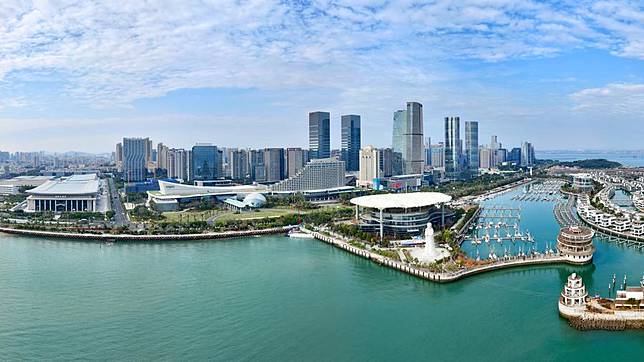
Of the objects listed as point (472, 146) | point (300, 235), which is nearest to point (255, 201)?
point (300, 235)

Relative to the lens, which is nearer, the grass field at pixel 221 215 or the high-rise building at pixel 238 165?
the grass field at pixel 221 215

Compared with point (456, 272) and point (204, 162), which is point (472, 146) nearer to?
point (204, 162)

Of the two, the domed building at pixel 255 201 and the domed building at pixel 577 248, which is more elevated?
the domed building at pixel 255 201

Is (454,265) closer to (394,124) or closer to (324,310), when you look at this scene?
(324,310)

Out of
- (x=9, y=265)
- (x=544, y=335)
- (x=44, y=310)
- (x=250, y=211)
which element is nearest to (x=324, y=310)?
(x=544, y=335)

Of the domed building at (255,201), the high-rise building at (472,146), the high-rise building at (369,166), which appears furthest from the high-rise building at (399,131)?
the domed building at (255,201)

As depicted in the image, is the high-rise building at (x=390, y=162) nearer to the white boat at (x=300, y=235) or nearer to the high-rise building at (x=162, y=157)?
the high-rise building at (x=162, y=157)

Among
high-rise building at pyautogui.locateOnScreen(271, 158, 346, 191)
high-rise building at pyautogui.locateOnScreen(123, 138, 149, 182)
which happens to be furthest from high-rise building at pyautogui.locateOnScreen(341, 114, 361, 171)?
high-rise building at pyautogui.locateOnScreen(123, 138, 149, 182)
